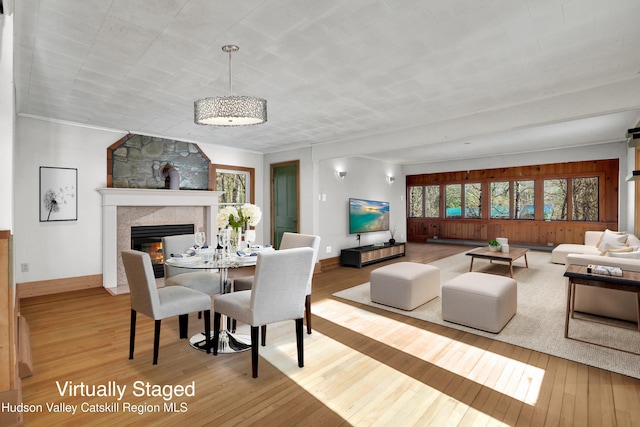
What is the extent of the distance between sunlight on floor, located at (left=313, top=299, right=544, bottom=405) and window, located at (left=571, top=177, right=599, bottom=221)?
7259 mm

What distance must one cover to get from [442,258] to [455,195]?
339 cm

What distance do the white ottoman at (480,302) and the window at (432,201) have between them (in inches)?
288

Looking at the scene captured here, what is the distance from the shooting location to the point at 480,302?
130 inches

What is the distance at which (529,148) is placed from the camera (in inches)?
308

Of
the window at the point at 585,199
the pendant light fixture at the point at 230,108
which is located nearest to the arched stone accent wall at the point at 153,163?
the pendant light fixture at the point at 230,108

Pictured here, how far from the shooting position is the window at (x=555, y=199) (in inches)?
333

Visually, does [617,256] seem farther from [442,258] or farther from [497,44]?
[442,258]

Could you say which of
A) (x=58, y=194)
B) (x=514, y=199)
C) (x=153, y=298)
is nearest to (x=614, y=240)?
(x=514, y=199)

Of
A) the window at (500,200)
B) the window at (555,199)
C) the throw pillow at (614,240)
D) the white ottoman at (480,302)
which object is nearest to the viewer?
the white ottoman at (480,302)

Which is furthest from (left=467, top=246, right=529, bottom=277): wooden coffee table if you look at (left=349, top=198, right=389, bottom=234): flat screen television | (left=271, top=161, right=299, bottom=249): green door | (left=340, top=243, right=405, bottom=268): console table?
(left=271, top=161, right=299, bottom=249): green door

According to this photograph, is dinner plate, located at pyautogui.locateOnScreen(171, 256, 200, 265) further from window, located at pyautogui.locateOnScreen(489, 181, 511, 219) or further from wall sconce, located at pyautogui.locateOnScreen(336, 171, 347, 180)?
window, located at pyautogui.locateOnScreen(489, 181, 511, 219)

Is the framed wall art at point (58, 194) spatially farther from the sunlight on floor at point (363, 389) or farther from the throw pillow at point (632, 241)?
the throw pillow at point (632, 241)

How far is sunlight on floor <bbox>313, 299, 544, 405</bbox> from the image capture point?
234 cm

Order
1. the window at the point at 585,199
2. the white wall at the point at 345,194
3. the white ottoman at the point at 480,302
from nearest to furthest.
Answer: the white ottoman at the point at 480,302 < the white wall at the point at 345,194 < the window at the point at 585,199
